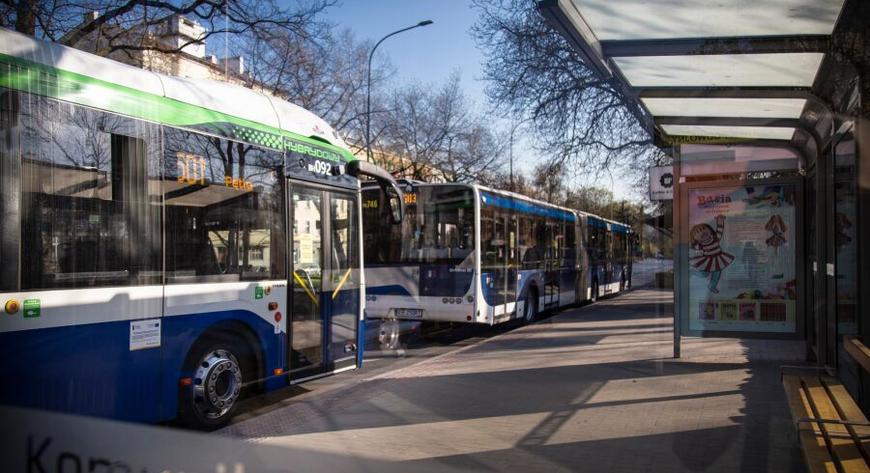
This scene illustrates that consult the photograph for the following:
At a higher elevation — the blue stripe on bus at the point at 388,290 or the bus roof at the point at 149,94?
the bus roof at the point at 149,94

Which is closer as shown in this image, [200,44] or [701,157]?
[701,157]

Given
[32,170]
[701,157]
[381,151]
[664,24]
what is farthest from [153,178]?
[381,151]

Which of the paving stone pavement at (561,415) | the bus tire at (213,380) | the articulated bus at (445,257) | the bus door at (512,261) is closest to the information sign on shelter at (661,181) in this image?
the paving stone pavement at (561,415)

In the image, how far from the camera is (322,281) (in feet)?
24.7

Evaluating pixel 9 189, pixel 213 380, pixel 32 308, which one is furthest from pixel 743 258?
pixel 9 189

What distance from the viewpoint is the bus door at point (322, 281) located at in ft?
23.2

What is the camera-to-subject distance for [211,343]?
598 cm

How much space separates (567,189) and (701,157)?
10.6 metres

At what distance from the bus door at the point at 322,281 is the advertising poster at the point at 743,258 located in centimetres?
455

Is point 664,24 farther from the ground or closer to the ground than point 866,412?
farther from the ground

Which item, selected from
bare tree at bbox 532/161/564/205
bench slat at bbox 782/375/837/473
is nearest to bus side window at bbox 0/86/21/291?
bench slat at bbox 782/375/837/473

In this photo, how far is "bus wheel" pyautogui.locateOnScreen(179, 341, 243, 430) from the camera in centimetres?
575

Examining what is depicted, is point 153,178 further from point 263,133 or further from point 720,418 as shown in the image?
point 720,418

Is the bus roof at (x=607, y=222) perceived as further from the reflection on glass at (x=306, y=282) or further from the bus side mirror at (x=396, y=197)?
the reflection on glass at (x=306, y=282)
